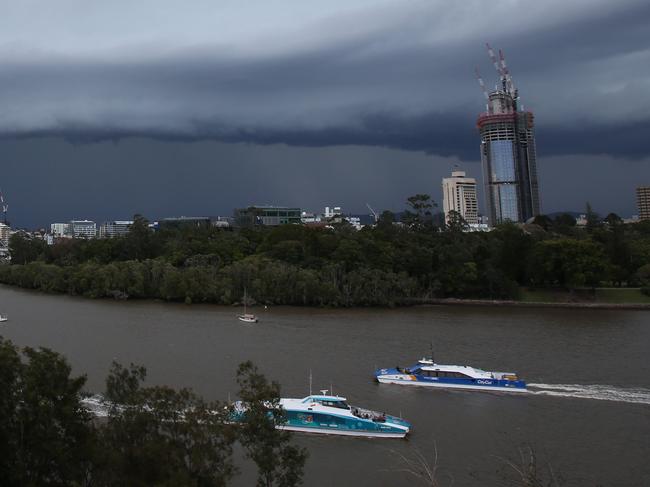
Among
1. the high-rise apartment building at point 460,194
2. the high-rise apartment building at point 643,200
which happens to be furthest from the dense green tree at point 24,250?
the high-rise apartment building at point 643,200

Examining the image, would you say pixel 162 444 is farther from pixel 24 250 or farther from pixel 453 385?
pixel 24 250

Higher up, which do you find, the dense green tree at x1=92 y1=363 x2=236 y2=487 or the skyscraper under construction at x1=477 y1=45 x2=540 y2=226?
the skyscraper under construction at x1=477 y1=45 x2=540 y2=226

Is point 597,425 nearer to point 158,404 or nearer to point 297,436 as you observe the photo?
point 297,436

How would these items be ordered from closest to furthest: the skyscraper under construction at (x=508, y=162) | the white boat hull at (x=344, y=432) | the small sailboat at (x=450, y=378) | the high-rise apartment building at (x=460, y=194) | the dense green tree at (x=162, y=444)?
the dense green tree at (x=162, y=444) → the white boat hull at (x=344, y=432) → the small sailboat at (x=450, y=378) → the skyscraper under construction at (x=508, y=162) → the high-rise apartment building at (x=460, y=194)

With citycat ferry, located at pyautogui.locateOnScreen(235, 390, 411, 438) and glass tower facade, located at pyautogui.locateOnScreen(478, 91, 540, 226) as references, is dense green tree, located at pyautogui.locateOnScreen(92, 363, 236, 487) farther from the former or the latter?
glass tower facade, located at pyautogui.locateOnScreen(478, 91, 540, 226)

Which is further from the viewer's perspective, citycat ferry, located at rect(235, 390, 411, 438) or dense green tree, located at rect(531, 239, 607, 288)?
dense green tree, located at rect(531, 239, 607, 288)

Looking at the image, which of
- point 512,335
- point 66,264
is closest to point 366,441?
point 512,335

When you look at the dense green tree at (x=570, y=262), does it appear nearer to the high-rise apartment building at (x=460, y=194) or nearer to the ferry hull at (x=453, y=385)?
the ferry hull at (x=453, y=385)

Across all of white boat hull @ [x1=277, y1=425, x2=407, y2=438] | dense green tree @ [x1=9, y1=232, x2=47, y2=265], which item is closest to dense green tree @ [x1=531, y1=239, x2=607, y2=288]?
white boat hull @ [x1=277, y1=425, x2=407, y2=438]
